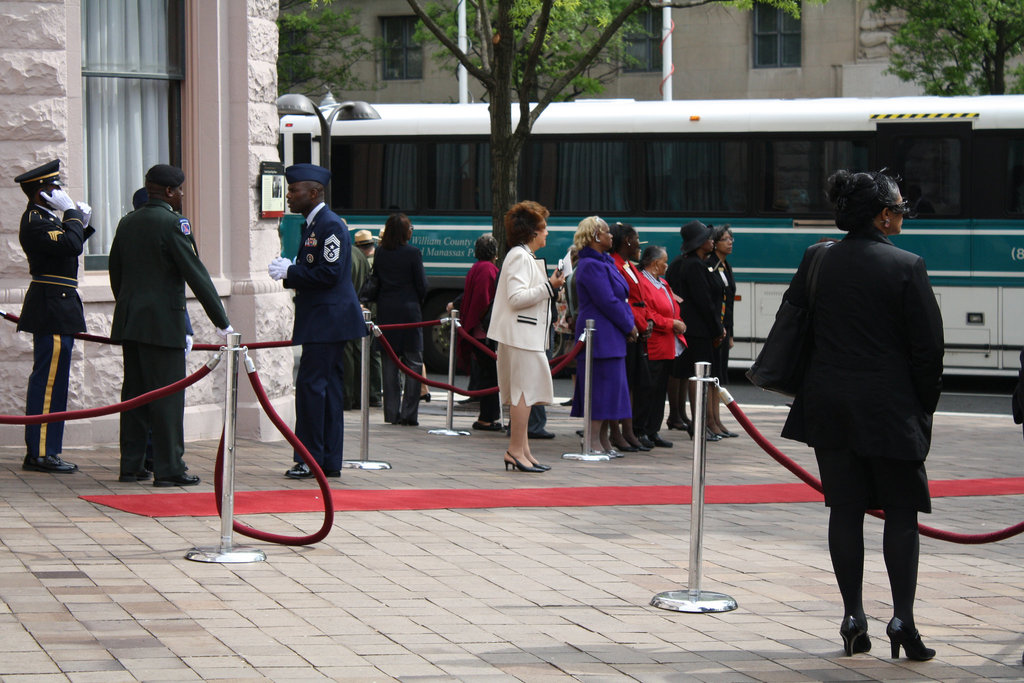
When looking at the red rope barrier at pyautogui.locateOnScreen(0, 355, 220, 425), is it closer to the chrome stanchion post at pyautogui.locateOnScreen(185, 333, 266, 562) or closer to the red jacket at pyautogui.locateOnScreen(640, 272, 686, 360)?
the chrome stanchion post at pyautogui.locateOnScreen(185, 333, 266, 562)

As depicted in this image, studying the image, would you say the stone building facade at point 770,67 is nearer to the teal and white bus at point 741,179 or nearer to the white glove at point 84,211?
the teal and white bus at point 741,179

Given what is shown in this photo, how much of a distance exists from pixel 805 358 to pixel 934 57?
823 inches

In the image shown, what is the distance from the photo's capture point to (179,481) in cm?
931

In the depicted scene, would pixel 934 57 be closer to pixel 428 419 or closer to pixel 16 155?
pixel 428 419

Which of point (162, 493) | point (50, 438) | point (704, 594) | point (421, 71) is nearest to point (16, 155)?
point (50, 438)

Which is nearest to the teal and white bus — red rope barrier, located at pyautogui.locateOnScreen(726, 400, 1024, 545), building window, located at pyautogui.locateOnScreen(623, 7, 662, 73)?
red rope barrier, located at pyautogui.locateOnScreen(726, 400, 1024, 545)

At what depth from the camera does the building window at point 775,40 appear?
3188 centimetres

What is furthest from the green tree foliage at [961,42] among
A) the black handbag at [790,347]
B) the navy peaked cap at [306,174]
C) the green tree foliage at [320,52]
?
the black handbag at [790,347]

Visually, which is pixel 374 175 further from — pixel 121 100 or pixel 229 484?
pixel 229 484

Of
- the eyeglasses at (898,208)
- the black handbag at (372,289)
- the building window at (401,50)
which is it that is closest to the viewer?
the eyeglasses at (898,208)

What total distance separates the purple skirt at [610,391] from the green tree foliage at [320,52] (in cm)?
2279

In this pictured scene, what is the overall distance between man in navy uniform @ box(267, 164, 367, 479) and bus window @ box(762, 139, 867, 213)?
9.51 m

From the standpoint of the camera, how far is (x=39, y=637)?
562cm

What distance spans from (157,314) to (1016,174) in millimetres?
11585
